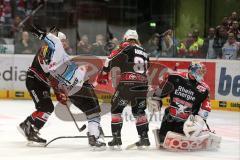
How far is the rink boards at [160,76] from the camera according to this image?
13.8 meters

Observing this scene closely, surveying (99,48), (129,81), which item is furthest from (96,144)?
(99,48)

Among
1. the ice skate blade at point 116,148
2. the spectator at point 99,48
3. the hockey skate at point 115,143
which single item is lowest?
the ice skate blade at point 116,148

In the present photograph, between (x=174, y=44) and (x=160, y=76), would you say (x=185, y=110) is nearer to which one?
(x=160, y=76)

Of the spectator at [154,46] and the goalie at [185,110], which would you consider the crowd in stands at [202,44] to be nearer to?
the spectator at [154,46]

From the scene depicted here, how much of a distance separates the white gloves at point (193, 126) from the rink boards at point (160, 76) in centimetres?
439

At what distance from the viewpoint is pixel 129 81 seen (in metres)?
8.35

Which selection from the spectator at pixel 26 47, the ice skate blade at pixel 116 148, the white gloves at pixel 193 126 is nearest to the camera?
the white gloves at pixel 193 126

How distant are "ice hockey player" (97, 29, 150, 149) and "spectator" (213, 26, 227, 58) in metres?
6.07

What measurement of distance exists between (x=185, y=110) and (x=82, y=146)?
1.49 m

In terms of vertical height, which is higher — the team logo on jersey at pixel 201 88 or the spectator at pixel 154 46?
the team logo on jersey at pixel 201 88

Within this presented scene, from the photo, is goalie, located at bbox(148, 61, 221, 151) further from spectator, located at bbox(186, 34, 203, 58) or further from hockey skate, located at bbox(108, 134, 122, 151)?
spectator, located at bbox(186, 34, 203, 58)

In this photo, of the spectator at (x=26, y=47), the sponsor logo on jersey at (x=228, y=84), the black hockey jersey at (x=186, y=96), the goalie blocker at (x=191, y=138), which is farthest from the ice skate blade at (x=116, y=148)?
the spectator at (x=26, y=47)

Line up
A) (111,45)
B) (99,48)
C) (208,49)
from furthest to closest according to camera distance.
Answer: (111,45) < (99,48) < (208,49)

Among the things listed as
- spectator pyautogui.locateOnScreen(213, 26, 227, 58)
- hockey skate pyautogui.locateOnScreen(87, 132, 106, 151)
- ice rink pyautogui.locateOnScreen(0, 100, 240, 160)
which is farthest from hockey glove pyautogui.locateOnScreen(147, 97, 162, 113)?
spectator pyautogui.locateOnScreen(213, 26, 227, 58)
